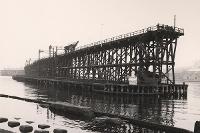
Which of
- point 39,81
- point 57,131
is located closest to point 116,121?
point 57,131

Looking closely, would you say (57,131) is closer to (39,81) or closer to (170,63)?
(170,63)

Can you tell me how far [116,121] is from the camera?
906 inches

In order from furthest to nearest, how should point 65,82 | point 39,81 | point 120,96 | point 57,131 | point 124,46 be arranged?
1. point 39,81
2. point 65,82
3. point 124,46
4. point 120,96
5. point 57,131

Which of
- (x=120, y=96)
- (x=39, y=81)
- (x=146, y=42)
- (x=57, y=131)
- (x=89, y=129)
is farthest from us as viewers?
(x=39, y=81)

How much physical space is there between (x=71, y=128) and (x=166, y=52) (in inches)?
1243

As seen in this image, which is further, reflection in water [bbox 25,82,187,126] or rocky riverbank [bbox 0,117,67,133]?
reflection in water [bbox 25,82,187,126]

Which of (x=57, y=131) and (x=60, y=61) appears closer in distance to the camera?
(x=57, y=131)

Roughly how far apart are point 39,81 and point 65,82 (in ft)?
76.2

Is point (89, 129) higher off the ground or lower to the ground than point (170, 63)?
lower

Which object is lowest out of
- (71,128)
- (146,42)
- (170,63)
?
(71,128)

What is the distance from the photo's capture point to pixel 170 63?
50.2 meters

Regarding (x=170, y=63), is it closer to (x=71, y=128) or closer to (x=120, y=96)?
(x=120, y=96)

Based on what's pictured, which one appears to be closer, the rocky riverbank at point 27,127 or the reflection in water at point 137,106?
the rocky riverbank at point 27,127

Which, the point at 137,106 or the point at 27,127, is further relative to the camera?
the point at 137,106
